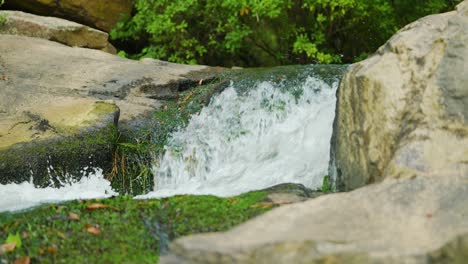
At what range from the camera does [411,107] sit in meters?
4.92

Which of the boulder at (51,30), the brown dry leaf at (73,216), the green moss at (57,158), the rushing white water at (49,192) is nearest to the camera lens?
the brown dry leaf at (73,216)

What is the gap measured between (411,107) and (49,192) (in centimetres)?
374

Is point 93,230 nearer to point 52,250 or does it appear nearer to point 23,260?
point 52,250

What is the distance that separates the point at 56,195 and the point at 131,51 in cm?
778

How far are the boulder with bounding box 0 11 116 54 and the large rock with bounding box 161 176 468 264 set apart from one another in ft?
Answer: 26.7

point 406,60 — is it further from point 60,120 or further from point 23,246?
point 60,120

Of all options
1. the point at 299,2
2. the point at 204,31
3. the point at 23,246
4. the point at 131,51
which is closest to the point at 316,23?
the point at 299,2

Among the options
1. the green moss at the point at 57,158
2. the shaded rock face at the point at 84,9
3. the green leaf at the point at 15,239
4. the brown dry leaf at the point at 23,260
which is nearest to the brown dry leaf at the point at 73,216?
the green leaf at the point at 15,239

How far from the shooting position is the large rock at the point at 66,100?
683cm

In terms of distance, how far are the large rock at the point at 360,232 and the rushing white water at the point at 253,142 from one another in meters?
2.43

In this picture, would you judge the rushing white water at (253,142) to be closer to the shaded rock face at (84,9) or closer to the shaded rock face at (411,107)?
the shaded rock face at (411,107)

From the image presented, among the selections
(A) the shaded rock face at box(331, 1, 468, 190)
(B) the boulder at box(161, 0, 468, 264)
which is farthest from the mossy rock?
(A) the shaded rock face at box(331, 1, 468, 190)

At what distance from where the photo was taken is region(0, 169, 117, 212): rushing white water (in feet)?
19.5

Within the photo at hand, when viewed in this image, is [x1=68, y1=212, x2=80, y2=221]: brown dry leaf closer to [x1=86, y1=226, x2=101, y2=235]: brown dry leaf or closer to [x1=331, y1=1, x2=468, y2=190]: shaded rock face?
[x1=86, y1=226, x2=101, y2=235]: brown dry leaf
